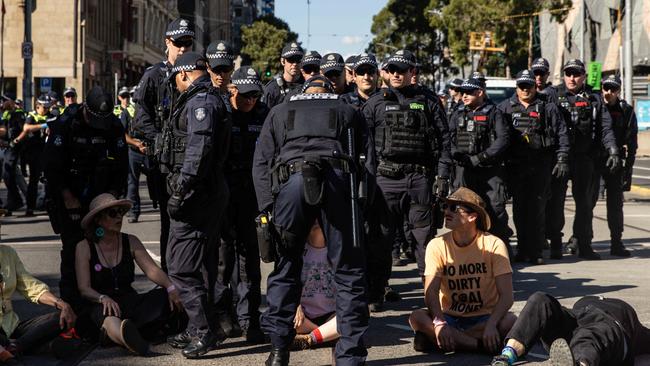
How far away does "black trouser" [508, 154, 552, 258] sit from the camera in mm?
12398

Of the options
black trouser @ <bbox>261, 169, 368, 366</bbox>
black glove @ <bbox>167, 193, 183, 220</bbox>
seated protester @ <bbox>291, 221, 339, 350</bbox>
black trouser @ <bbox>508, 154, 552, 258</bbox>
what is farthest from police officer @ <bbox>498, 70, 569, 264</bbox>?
black trouser @ <bbox>261, 169, 368, 366</bbox>

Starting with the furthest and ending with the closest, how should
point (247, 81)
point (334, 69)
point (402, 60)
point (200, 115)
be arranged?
point (334, 69), point (402, 60), point (247, 81), point (200, 115)

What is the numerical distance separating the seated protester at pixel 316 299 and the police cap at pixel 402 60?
2554 mm

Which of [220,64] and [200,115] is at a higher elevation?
[220,64]

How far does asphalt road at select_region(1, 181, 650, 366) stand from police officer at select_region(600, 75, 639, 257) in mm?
329

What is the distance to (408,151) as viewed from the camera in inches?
375

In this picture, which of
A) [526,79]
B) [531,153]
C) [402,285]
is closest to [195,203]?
[402,285]

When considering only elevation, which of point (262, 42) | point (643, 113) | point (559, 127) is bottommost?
point (559, 127)

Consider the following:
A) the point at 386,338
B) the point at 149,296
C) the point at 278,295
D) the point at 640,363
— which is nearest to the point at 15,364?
the point at 149,296

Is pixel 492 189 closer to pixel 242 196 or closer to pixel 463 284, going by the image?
pixel 242 196

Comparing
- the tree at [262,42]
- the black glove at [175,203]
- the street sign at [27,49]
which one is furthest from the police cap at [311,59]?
the tree at [262,42]

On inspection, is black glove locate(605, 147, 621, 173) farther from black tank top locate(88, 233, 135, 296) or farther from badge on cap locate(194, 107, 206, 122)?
badge on cap locate(194, 107, 206, 122)

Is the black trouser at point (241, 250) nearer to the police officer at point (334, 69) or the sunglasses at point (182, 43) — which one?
the sunglasses at point (182, 43)

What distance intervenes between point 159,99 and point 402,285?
312 cm
